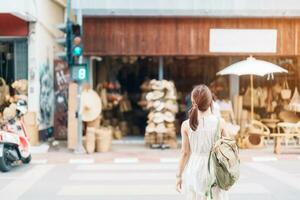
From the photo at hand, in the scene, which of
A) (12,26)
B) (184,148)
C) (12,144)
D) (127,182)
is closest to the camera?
(184,148)

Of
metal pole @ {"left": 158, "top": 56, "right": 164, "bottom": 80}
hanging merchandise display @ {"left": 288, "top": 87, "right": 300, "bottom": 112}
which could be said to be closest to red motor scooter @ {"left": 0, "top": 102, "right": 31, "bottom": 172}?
→ metal pole @ {"left": 158, "top": 56, "right": 164, "bottom": 80}

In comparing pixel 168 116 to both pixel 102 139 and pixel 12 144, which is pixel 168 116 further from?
pixel 12 144

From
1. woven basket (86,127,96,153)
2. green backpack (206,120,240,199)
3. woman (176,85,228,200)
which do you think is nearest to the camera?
green backpack (206,120,240,199)

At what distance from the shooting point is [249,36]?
15.0m

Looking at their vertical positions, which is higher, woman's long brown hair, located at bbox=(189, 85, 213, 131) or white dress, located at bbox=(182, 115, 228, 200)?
woman's long brown hair, located at bbox=(189, 85, 213, 131)

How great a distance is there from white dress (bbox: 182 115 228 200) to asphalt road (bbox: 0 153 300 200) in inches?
132

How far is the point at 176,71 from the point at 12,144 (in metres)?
6.73

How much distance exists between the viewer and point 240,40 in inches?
588

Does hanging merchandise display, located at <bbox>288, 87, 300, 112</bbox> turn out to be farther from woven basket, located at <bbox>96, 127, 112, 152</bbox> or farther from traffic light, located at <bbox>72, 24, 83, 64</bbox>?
traffic light, located at <bbox>72, 24, 83, 64</bbox>

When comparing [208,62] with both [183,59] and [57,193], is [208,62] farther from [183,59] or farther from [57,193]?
[57,193]

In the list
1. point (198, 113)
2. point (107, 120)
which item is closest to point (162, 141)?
point (107, 120)

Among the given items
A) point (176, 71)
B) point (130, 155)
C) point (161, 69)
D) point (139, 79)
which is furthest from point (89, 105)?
point (176, 71)

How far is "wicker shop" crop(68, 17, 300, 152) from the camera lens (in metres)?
14.7

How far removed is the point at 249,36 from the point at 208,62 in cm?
174
